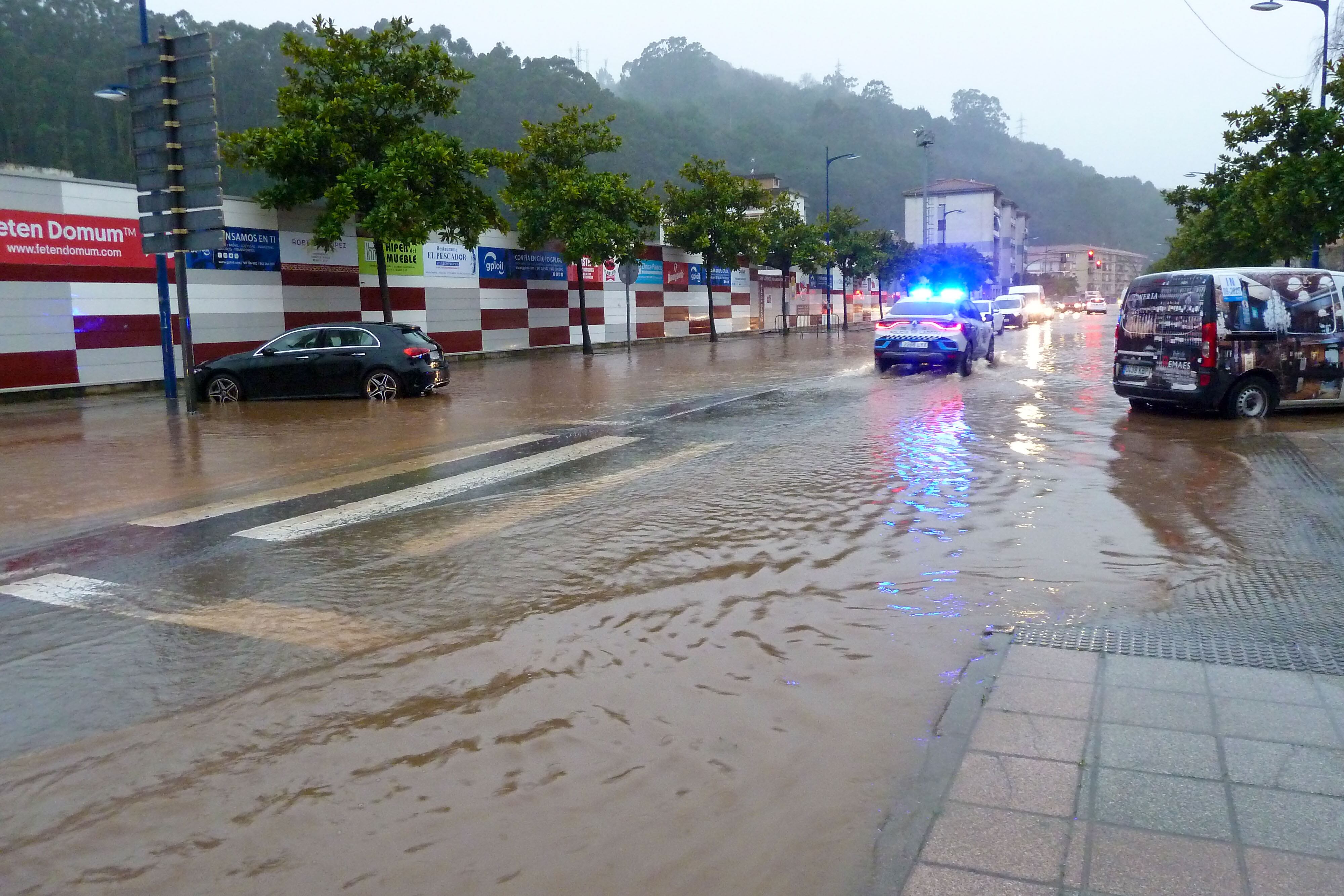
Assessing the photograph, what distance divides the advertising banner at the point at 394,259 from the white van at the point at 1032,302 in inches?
1349

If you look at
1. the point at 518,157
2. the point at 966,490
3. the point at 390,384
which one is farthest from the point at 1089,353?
the point at 966,490

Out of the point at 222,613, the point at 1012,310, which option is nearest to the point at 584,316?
the point at 1012,310

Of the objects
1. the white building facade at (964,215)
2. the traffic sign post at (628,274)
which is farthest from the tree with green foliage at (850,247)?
the white building facade at (964,215)

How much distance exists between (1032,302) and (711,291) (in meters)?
26.4

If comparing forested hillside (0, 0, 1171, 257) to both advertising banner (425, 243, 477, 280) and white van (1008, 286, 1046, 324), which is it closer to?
advertising banner (425, 243, 477, 280)

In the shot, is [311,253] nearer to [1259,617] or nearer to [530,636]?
[530,636]

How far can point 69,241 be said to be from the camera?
18672 millimetres

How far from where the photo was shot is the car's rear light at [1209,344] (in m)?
11.9

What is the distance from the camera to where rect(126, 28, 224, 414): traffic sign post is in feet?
49.6

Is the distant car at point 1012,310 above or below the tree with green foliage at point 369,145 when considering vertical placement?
below

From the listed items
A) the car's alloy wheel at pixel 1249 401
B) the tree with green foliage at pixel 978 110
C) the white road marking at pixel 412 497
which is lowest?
the white road marking at pixel 412 497

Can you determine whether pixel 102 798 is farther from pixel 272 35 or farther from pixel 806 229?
Result: pixel 272 35

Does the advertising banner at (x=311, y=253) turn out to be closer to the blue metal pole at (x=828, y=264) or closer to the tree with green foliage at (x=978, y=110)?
the blue metal pole at (x=828, y=264)

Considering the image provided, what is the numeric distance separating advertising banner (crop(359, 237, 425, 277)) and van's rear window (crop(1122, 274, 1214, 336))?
665 inches
